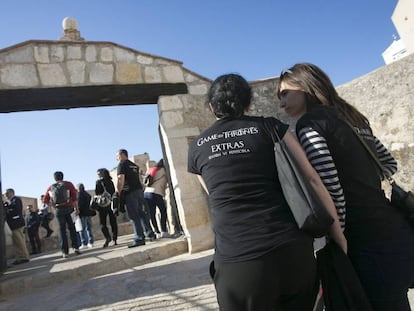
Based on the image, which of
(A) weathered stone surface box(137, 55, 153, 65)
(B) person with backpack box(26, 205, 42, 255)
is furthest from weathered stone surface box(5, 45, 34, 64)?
(B) person with backpack box(26, 205, 42, 255)

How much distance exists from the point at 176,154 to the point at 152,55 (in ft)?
5.85

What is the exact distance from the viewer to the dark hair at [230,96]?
1483 millimetres

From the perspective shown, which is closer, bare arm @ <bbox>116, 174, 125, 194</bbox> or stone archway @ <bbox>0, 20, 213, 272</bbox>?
stone archway @ <bbox>0, 20, 213, 272</bbox>

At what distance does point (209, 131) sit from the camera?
1.47 m

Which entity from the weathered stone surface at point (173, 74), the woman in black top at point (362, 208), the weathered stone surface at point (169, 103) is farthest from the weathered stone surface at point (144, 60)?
the woman in black top at point (362, 208)

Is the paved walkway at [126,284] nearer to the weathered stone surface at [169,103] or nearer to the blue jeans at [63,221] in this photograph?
the blue jeans at [63,221]

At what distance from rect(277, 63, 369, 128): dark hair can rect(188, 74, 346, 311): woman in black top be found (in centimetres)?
21

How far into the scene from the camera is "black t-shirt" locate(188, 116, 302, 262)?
1232 millimetres

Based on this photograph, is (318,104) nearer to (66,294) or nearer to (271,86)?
(66,294)

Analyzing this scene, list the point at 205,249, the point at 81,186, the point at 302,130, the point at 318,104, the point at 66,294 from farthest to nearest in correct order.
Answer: the point at 81,186
the point at 205,249
the point at 66,294
the point at 318,104
the point at 302,130

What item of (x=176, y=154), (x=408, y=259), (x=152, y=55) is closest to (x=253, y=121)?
(x=408, y=259)

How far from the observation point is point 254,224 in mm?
1250

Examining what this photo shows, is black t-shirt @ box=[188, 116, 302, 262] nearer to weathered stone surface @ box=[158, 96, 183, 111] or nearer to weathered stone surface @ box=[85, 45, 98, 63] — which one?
weathered stone surface @ box=[158, 96, 183, 111]

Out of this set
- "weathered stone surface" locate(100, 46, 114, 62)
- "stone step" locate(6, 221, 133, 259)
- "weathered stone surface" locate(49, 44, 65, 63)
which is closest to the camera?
"weathered stone surface" locate(49, 44, 65, 63)
